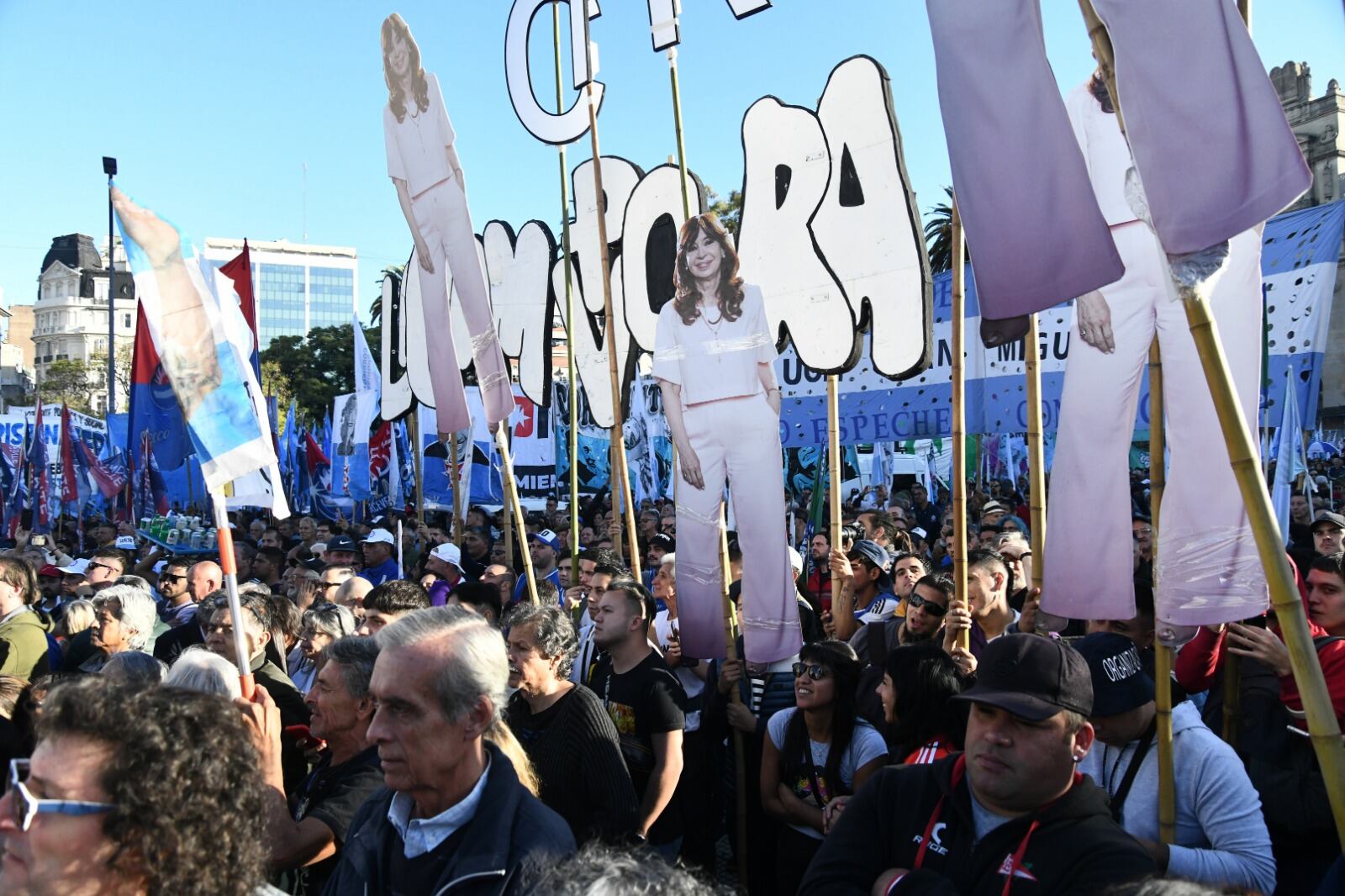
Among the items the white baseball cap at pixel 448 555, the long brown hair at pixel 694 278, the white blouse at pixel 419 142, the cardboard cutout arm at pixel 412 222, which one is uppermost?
the white blouse at pixel 419 142

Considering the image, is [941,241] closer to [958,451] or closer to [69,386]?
[958,451]

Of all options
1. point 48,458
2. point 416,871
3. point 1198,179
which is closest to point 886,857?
point 416,871

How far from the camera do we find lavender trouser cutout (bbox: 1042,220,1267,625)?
348cm

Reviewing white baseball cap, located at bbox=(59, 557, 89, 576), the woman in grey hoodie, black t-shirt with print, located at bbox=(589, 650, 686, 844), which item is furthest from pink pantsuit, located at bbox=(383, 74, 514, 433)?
the woman in grey hoodie

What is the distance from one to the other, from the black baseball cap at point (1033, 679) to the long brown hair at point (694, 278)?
351 centimetres

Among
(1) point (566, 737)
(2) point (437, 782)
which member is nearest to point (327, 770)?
(1) point (566, 737)

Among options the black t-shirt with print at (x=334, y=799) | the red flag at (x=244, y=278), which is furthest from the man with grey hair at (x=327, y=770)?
the red flag at (x=244, y=278)

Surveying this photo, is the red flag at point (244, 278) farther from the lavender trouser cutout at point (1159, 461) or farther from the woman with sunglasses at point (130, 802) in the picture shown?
the woman with sunglasses at point (130, 802)

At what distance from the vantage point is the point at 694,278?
5.88m

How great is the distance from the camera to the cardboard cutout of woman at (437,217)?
6.70 meters

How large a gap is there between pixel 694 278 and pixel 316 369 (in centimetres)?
4741

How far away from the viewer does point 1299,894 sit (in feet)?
10.7

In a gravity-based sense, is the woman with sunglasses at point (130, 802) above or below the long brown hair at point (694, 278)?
below

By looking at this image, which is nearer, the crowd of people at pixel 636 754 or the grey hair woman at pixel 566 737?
the crowd of people at pixel 636 754
